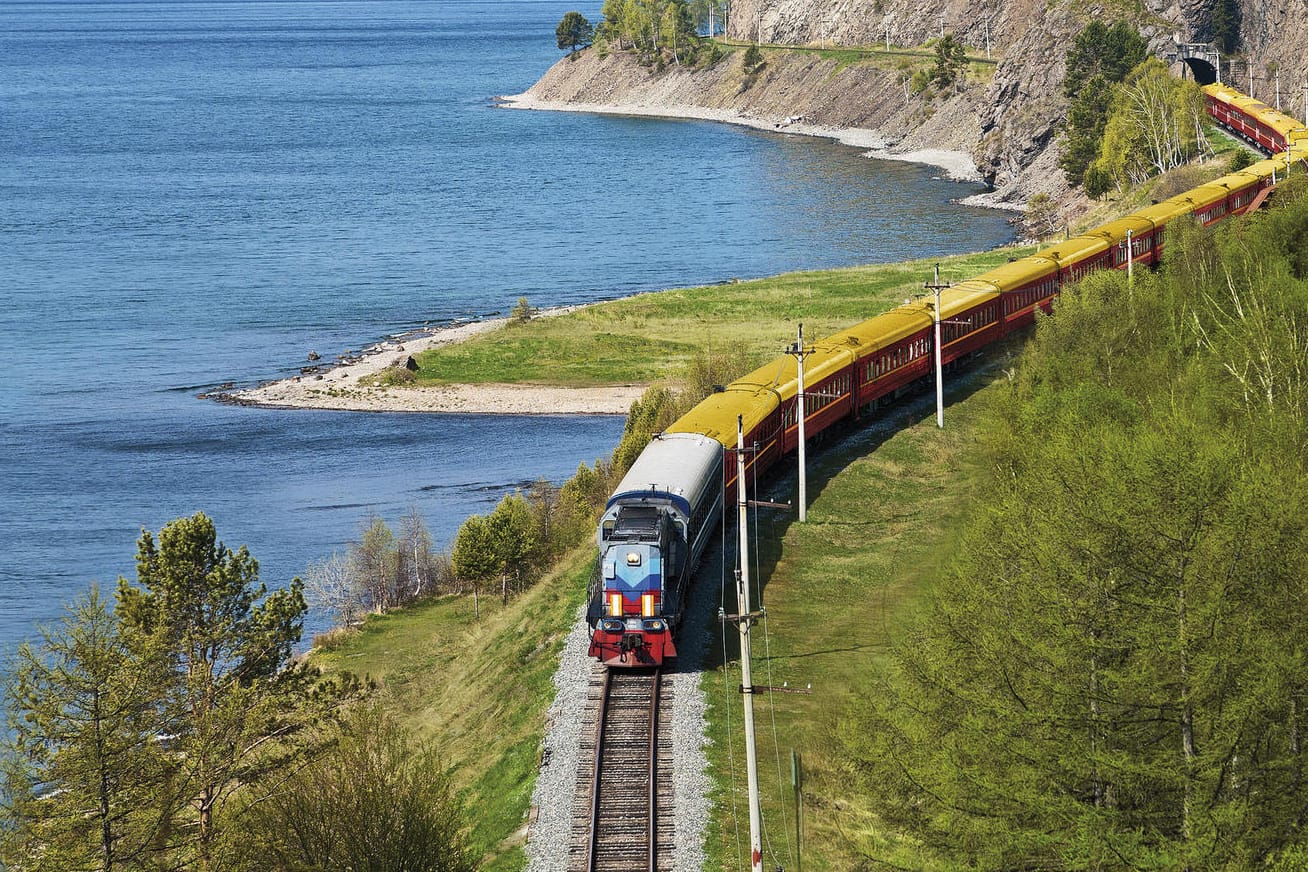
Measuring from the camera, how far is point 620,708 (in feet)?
116

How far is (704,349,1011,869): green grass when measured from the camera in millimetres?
30344

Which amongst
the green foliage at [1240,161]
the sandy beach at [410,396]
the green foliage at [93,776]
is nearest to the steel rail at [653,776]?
the green foliage at [93,776]

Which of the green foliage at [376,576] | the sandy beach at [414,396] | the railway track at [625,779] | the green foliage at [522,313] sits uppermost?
the green foliage at [522,313]

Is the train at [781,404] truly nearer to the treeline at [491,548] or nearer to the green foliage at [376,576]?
the treeline at [491,548]

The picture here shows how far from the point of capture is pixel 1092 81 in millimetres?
147625

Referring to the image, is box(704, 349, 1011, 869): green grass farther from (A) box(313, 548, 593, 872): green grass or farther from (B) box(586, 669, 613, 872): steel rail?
(A) box(313, 548, 593, 872): green grass

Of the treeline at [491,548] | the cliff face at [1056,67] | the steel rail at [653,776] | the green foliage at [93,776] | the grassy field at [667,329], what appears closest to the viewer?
the green foliage at [93,776]

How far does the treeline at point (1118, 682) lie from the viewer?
2233 centimetres

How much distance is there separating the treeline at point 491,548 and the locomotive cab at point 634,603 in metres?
20.4

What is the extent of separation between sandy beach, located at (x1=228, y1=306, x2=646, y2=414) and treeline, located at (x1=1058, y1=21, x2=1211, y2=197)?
55.8m

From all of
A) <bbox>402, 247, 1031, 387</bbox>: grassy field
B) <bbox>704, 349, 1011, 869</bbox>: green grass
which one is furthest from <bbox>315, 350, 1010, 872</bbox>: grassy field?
<bbox>402, 247, 1031, 387</bbox>: grassy field

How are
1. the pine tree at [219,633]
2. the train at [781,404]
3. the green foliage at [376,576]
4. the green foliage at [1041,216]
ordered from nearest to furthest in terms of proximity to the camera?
the pine tree at [219,633], the train at [781,404], the green foliage at [376,576], the green foliage at [1041,216]

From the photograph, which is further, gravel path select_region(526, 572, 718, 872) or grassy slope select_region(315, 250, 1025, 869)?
grassy slope select_region(315, 250, 1025, 869)

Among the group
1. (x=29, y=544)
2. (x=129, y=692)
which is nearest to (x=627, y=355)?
(x=29, y=544)
